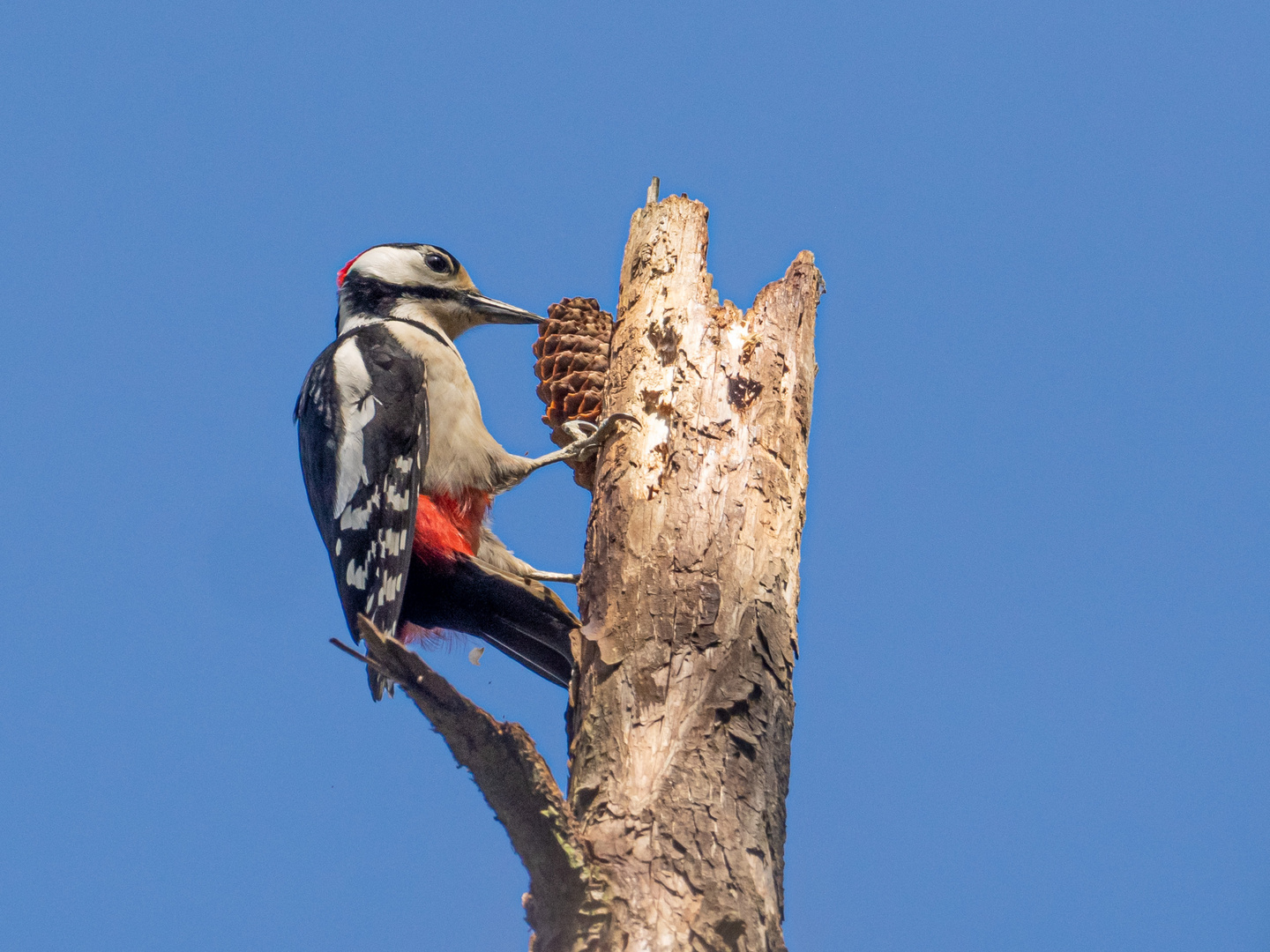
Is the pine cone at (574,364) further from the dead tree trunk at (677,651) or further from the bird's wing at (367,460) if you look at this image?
the bird's wing at (367,460)

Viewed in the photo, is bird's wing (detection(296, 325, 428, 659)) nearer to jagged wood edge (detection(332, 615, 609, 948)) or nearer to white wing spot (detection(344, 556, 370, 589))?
white wing spot (detection(344, 556, 370, 589))

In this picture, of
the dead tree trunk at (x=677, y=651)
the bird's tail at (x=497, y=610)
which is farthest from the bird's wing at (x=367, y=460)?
the dead tree trunk at (x=677, y=651)

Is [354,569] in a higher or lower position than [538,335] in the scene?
lower

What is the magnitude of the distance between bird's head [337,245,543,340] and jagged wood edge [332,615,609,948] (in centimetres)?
206

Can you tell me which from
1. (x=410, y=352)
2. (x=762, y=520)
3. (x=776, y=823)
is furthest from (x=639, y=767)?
(x=410, y=352)

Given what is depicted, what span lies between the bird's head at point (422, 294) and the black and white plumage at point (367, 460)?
0.27m

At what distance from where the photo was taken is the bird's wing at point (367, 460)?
287cm

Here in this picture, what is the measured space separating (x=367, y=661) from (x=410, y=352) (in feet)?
5.57

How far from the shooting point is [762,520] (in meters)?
2.21

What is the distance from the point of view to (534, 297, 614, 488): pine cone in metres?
2.91

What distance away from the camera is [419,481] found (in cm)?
302

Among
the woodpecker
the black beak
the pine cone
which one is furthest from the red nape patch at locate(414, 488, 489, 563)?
the black beak

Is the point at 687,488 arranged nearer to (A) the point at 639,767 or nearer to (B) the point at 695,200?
(A) the point at 639,767

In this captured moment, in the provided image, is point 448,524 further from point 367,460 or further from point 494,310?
point 494,310
